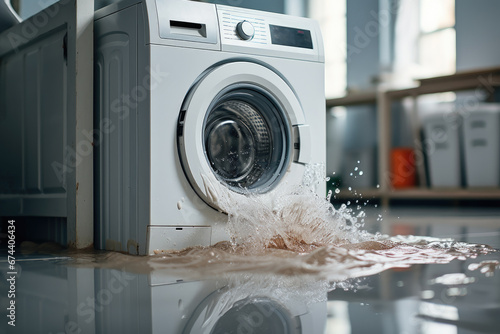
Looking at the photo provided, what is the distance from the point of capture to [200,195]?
65.1 inches

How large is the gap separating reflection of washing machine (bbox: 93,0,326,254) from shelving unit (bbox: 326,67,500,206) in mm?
2526

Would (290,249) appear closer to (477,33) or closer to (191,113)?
(191,113)

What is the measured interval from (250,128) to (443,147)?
2.85 metres

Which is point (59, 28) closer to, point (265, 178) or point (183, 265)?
point (265, 178)

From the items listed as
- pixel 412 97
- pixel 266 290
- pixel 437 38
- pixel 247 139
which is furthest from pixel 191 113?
pixel 437 38

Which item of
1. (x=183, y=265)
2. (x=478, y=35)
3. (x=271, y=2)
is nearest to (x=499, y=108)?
(x=478, y=35)

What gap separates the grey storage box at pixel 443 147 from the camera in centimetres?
428

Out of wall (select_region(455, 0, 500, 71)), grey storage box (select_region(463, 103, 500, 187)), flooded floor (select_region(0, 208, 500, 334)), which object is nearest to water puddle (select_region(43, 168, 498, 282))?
flooded floor (select_region(0, 208, 500, 334))

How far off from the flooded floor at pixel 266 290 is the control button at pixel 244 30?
2.13 ft

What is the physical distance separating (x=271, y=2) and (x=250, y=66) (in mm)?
3274

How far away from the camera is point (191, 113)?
164cm

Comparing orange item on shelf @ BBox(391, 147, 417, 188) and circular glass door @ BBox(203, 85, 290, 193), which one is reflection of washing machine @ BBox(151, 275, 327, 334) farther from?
orange item on shelf @ BBox(391, 147, 417, 188)

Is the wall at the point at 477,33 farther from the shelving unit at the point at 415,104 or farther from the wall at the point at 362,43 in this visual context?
the wall at the point at 362,43

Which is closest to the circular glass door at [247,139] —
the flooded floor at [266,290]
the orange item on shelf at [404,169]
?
the flooded floor at [266,290]
